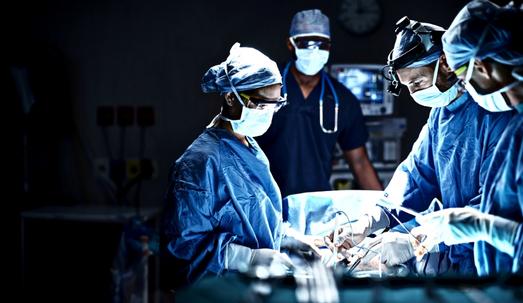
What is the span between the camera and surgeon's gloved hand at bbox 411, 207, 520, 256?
1.42 m

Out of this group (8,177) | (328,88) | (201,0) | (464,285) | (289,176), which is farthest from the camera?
(201,0)

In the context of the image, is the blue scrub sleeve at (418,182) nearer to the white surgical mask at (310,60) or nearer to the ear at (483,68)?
the ear at (483,68)

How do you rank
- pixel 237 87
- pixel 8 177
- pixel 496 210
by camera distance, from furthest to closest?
1. pixel 8 177
2. pixel 237 87
3. pixel 496 210

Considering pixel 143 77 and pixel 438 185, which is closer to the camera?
pixel 438 185

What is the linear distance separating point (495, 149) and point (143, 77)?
3.02 m

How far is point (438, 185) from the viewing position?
79.5 inches

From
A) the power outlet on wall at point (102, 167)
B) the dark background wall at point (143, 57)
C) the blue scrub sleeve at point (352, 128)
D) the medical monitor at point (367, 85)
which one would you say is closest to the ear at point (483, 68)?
the blue scrub sleeve at point (352, 128)

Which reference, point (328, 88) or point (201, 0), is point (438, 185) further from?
point (201, 0)

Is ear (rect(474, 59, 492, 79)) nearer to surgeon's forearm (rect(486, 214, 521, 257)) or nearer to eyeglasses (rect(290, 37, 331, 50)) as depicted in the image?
surgeon's forearm (rect(486, 214, 521, 257))

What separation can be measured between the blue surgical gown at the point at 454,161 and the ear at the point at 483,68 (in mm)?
178

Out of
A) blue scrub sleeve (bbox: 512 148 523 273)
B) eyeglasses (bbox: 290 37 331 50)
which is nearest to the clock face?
eyeglasses (bbox: 290 37 331 50)

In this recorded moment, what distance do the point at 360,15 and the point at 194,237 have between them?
2.79 meters


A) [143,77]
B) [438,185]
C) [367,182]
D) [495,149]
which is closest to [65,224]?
[143,77]

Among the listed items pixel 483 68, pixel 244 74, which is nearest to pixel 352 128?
pixel 244 74
